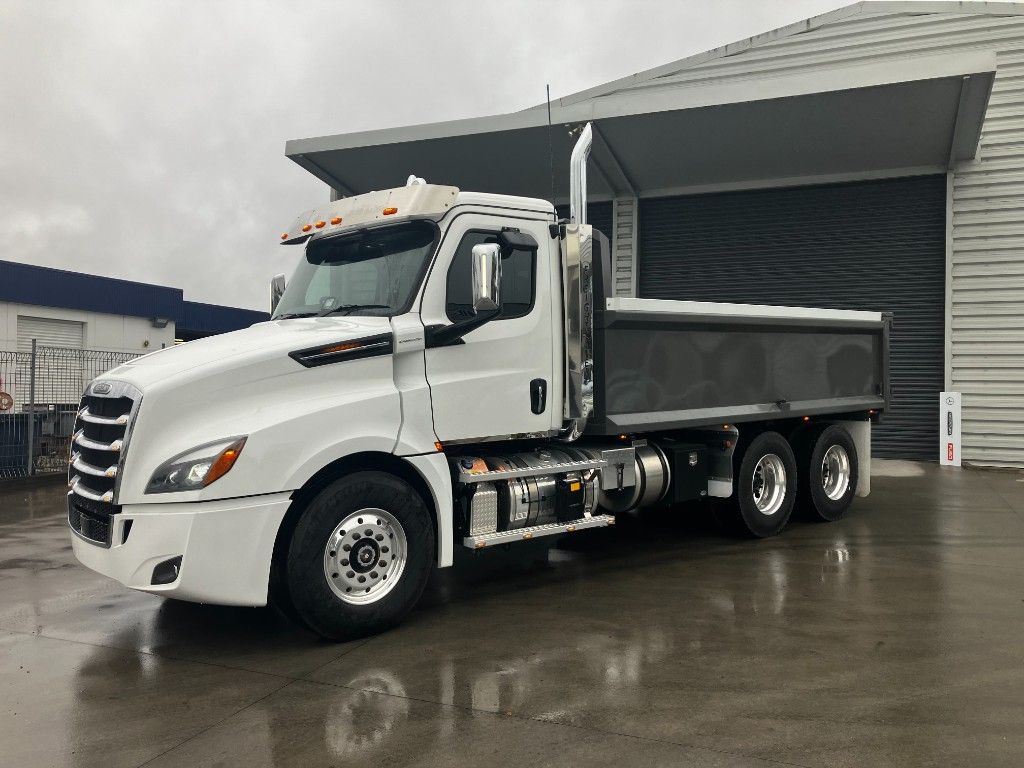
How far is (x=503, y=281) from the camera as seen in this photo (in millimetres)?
6008

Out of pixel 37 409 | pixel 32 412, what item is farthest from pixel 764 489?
pixel 37 409

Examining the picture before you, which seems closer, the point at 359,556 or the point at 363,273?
the point at 359,556

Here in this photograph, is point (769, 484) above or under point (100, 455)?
under

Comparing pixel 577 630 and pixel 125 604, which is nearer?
pixel 577 630

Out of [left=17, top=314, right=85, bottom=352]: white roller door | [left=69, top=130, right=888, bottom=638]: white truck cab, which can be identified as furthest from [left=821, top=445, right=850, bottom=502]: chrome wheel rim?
[left=17, top=314, right=85, bottom=352]: white roller door

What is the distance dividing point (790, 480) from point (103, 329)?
110 feet

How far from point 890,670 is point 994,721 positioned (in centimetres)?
69

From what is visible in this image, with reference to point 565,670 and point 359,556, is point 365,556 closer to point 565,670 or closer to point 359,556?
point 359,556

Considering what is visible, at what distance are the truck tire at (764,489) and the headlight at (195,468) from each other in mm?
5028

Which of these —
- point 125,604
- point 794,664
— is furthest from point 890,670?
point 125,604

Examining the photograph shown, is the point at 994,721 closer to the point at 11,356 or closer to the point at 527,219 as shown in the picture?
the point at 527,219

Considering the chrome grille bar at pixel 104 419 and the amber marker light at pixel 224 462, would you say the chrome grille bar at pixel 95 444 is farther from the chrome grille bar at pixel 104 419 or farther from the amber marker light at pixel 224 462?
the amber marker light at pixel 224 462

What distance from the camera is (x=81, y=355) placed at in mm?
14734

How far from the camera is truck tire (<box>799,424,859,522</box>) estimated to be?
353 inches
